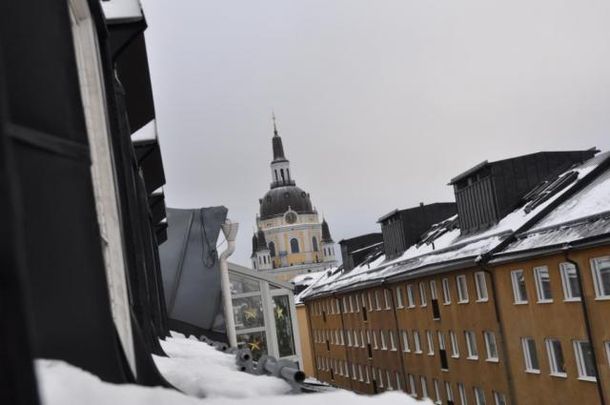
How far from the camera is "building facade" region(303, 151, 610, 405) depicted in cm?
2550

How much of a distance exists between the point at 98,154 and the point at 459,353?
112ft

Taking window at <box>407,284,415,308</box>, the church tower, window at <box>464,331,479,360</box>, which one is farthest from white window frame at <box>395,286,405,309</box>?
the church tower

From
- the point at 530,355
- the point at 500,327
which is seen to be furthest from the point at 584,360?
the point at 500,327

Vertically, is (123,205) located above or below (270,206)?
below

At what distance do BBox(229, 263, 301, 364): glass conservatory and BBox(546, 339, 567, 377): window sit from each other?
8.44m

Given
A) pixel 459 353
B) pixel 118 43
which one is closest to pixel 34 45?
pixel 118 43

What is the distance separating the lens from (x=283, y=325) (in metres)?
27.6

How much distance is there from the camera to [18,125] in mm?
1935

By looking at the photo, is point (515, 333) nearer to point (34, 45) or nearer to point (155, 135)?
point (155, 135)

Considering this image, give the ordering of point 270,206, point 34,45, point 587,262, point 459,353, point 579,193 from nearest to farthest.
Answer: point 34,45 < point 587,262 < point 579,193 < point 459,353 < point 270,206

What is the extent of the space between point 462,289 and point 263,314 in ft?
38.3

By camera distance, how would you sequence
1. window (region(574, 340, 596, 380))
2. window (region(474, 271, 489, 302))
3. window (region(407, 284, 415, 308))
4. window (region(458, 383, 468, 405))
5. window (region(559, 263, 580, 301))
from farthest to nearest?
window (region(407, 284, 415, 308)), window (region(458, 383, 468, 405)), window (region(474, 271, 489, 302)), window (region(559, 263, 580, 301)), window (region(574, 340, 596, 380))

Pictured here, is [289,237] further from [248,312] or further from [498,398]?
[248,312]

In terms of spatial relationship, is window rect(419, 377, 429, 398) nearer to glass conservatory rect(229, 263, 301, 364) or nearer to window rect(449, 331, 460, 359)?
window rect(449, 331, 460, 359)
